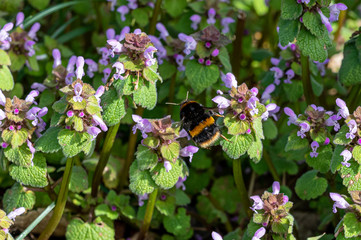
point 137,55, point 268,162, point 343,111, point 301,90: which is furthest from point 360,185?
point 137,55

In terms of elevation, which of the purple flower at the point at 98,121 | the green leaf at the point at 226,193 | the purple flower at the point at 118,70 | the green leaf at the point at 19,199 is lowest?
the green leaf at the point at 226,193

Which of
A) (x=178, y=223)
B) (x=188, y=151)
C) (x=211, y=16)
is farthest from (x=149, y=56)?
(x=211, y=16)

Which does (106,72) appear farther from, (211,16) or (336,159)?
(336,159)

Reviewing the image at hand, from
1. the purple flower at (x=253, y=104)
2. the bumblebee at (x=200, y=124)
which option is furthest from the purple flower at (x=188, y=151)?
the purple flower at (x=253, y=104)

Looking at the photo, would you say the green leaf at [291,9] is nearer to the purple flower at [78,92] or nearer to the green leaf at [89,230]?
the purple flower at [78,92]

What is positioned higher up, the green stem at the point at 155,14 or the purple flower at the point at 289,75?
the green stem at the point at 155,14

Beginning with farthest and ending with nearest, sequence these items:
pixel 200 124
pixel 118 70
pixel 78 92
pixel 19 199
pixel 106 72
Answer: pixel 106 72 → pixel 19 199 → pixel 200 124 → pixel 118 70 → pixel 78 92
